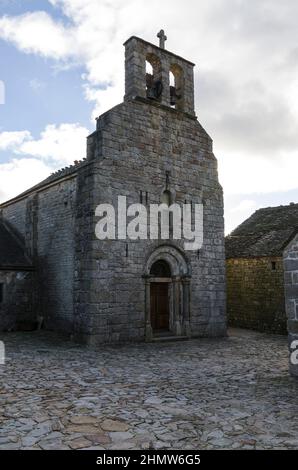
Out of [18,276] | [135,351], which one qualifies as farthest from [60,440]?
[18,276]

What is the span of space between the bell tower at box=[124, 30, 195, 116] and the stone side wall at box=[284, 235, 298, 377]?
7.86 metres

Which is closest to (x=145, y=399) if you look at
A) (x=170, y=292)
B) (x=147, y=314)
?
(x=147, y=314)

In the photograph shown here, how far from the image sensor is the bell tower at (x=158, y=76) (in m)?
13.6

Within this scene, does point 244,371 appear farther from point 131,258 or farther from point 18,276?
point 18,276

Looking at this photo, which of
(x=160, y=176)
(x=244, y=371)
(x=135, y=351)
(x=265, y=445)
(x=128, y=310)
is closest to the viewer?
(x=265, y=445)

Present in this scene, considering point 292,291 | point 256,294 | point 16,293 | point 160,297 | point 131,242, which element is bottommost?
point 256,294

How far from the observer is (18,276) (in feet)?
50.5

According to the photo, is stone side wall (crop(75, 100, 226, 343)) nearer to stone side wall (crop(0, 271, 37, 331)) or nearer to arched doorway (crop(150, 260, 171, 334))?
arched doorway (crop(150, 260, 171, 334))

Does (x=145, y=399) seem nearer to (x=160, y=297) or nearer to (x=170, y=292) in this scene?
(x=160, y=297)

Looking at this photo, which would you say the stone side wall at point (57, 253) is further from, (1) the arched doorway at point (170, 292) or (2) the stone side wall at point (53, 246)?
(1) the arched doorway at point (170, 292)

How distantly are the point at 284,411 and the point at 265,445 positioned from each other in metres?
1.41

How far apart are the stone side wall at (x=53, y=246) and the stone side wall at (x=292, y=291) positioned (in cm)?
723

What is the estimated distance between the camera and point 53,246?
1473 centimetres

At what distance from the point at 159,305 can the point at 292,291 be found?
6.26 meters
